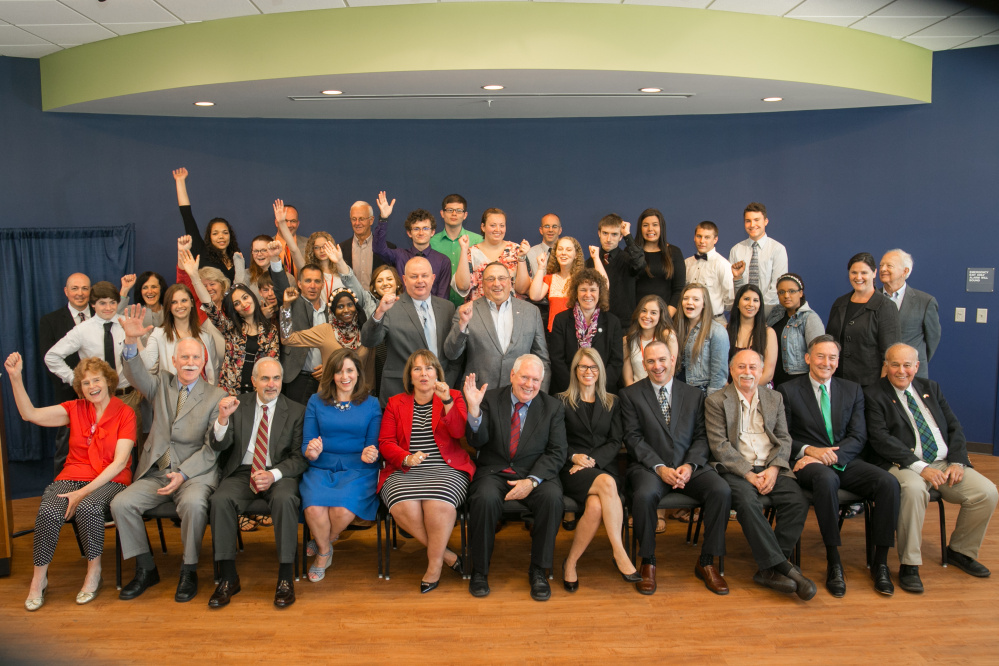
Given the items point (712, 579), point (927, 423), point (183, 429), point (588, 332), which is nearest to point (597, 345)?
point (588, 332)

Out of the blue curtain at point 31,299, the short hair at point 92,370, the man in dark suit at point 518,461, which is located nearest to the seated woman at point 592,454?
the man in dark suit at point 518,461

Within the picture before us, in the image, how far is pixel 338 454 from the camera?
4.20 meters

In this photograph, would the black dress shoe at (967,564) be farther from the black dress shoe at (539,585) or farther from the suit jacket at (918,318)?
the black dress shoe at (539,585)

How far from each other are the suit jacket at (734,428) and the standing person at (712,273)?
130cm

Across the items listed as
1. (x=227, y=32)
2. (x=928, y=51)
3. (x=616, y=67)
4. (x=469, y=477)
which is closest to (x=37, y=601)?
(x=469, y=477)

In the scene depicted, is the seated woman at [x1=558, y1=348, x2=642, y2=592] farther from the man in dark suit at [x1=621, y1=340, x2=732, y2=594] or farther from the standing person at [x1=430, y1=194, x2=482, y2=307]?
the standing person at [x1=430, y1=194, x2=482, y2=307]

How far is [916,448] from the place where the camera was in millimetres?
4312

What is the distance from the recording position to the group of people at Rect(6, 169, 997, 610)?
13.0ft

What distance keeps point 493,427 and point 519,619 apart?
3.48ft

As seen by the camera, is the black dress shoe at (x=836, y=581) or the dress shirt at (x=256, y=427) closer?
the black dress shoe at (x=836, y=581)

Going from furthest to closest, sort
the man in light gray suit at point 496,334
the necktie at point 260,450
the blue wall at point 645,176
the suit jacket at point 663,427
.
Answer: the blue wall at point 645,176 < the man in light gray suit at point 496,334 < the suit jacket at point 663,427 < the necktie at point 260,450

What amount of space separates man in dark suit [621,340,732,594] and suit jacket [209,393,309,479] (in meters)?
1.94

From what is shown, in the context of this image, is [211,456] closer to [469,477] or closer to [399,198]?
[469,477]

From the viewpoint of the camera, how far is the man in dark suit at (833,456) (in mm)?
4000
